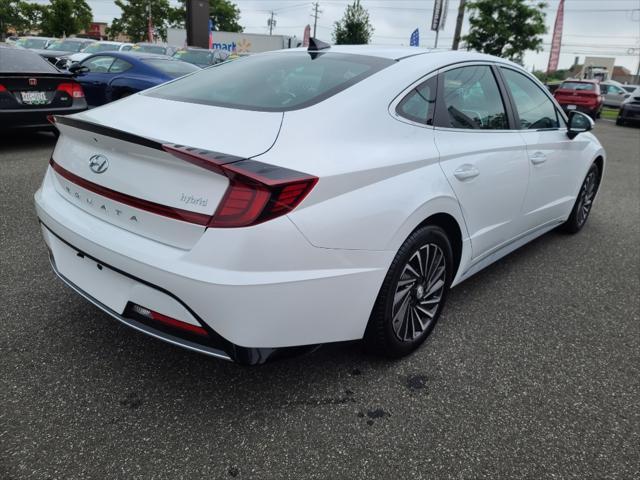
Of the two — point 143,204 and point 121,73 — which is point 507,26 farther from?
point 143,204

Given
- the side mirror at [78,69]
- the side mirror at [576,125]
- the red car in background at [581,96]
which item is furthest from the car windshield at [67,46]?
the side mirror at [576,125]

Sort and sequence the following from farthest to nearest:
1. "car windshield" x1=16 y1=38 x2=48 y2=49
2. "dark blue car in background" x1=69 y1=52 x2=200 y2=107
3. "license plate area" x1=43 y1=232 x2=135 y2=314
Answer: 1. "car windshield" x1=16 y1=38 x2=48 y2=49
2. "dark blue car in background" x1=69 y1=52 x2=200 y2=107
3. "license plate area" x1=43 y1=232 x2=135 y2=314

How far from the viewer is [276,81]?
2502 millimetres

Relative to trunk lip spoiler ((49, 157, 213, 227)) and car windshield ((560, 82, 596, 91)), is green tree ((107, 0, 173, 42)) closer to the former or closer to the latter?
car windshield ((560, 82, 596, 91))

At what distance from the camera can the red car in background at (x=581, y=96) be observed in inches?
733

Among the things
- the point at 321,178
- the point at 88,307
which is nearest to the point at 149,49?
the point at 88,307

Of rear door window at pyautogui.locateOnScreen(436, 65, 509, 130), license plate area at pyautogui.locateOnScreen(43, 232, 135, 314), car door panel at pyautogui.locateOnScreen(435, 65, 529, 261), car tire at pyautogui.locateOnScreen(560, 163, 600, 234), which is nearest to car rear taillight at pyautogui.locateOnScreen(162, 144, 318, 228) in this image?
license plate area at pyautogui.locateOnScreen(43, 232, 135, 314)

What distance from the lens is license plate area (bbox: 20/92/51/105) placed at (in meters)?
6.32

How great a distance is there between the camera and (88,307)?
2830 millimetres

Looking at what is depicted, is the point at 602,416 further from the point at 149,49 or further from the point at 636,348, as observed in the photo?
the point at 149,49

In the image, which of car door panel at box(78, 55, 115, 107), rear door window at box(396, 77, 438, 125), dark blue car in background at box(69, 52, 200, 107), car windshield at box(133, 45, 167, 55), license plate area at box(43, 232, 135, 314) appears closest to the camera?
license plate area at box(43, 232, 135, 314)

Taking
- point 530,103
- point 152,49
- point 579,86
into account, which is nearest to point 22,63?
point 530,103

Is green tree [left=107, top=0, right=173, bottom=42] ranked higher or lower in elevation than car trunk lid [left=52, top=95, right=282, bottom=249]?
higher

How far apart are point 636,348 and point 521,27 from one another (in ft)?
82.0
